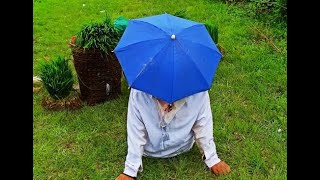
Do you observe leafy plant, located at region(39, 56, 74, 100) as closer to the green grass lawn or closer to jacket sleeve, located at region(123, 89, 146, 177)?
the green grass lawn

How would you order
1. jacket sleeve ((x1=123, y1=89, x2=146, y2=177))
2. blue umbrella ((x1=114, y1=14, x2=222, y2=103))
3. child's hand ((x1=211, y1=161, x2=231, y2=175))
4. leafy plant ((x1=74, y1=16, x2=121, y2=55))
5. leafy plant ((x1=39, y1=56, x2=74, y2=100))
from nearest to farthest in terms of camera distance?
blue umbrella ((x1=114, y1=14, x2=222, y2=103)) < jacket sleeve ((x1=123, y1=89, x2=146, y2=177)) < child's hand ((x1=211, y1=161, x2=231, y2=175)) < leafy plant ((x1=74, y1=16, x2=121, y2=55)) < leafy plant ((x1=39, y1=56, x2=74, y2=100))

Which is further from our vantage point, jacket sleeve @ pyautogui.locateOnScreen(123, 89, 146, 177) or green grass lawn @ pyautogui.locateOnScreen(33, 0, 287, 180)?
green grass lawn @ pyautogui.locateOnScreen(33, 0, 287, 180)

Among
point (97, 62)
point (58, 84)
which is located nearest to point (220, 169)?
point (97, 62)

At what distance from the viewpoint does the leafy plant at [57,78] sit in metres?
4.37

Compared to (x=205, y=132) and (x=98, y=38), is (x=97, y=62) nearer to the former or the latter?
(x=98, y=38)

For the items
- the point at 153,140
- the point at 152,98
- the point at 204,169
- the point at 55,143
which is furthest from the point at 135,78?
the point at 55,143

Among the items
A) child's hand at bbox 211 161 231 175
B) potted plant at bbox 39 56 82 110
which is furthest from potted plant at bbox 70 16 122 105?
child's hand at bbox 211 161 231 175

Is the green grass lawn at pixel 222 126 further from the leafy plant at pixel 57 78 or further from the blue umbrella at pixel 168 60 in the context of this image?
the blue umbrella at pixel 168 60

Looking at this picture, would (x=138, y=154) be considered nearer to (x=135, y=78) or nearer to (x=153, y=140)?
(x=153, y=140)

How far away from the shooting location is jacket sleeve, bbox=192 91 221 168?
343 centimetres

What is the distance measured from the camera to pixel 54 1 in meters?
7.88

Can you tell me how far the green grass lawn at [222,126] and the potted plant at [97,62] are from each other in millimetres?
130

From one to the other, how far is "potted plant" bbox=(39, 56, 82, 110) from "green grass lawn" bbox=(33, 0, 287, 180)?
86 millimetres

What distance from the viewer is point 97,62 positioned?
14.1ft
